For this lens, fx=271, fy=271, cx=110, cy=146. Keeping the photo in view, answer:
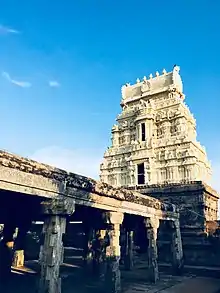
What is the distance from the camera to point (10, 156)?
24.3ft

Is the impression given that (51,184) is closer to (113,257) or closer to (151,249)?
(113,257)

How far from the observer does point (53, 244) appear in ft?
26.8

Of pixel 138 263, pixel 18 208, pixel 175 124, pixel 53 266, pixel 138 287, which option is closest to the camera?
pixel 53 266

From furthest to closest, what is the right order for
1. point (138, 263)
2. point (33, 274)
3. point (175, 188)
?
point (175, 188), point (138, 263), point (33, 274)

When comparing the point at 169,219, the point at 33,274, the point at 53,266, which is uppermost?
the point at 169,219

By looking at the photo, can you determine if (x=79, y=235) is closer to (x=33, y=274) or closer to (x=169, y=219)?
(x=33, y=274)

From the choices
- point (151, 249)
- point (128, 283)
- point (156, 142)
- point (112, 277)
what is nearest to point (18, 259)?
point (128, 283)

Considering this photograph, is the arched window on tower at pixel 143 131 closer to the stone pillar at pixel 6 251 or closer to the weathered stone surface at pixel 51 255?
the stone pillar at pixel 6 251

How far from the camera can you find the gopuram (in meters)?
28.0

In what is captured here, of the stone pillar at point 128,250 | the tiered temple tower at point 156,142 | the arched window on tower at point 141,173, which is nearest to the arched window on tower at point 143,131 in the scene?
the tiered temple tower at point 156,142

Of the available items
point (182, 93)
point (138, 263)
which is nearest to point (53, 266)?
point (138, 263)

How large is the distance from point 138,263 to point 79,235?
5742mm

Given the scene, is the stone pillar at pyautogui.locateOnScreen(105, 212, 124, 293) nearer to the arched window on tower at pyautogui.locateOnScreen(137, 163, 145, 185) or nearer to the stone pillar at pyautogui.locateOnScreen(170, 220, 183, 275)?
→ the stone pillar at pyautogui.locateOnScreen(170, 220, 183, 275)

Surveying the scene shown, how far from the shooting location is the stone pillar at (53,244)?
25.7 feet
